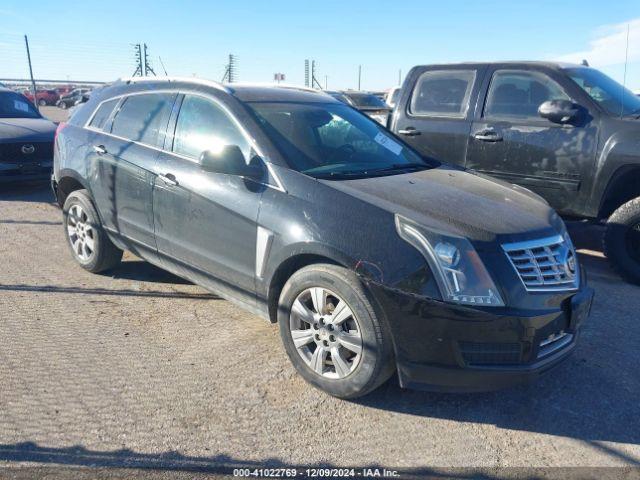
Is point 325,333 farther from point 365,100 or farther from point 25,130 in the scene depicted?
point 365,100

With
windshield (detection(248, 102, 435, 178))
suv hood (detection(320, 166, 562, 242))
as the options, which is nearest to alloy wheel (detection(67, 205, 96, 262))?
windshield (detection(248, 102, 435, 178))

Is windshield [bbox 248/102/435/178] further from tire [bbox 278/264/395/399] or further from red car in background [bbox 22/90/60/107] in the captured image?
red car in background [bbox 22/90/60/107]

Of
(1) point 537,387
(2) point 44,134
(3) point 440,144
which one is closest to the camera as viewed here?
(1) point 537,387

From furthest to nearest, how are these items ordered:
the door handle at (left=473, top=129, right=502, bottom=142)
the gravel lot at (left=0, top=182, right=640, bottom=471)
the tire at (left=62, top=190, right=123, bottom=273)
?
the door handle at (left=473, top=129, right=502, bottom=142), the tire at (left=62, top=190, right=123, bottom=273), the gravel lot at (left=0, top=182, right=640, bottom=471)

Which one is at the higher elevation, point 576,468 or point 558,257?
point 558,257

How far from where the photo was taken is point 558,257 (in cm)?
327

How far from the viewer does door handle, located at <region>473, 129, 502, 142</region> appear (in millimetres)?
5898

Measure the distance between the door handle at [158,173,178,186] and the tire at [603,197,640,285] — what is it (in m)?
4.02

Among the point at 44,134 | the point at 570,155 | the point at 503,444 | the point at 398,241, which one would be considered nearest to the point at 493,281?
the point at 398,241

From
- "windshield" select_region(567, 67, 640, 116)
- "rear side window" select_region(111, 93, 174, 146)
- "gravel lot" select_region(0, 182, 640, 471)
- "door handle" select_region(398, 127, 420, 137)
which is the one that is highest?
"windshield" select_region(567, 67, 640, 116)

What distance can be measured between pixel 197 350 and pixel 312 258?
45.5 inches

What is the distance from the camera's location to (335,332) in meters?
3.23

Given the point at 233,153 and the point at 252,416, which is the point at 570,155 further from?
the point at 252,416

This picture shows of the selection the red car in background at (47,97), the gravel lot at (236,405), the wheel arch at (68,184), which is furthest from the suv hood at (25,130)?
the red car in background at (47,97)
